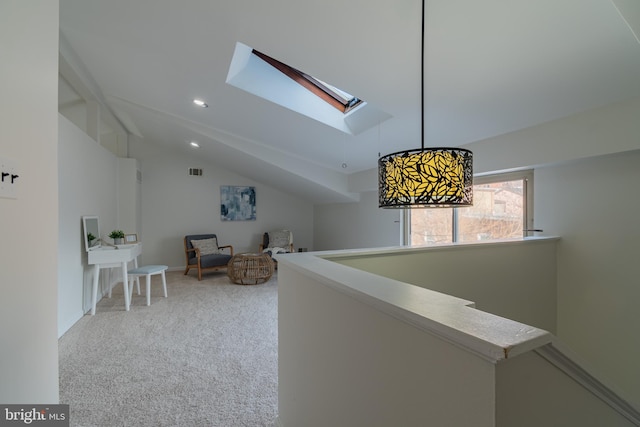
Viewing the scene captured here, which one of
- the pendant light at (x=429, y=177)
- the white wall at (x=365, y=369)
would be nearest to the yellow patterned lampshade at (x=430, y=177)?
the pendant light at (x=429, y=177)

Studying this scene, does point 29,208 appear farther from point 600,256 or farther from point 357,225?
point 357,225

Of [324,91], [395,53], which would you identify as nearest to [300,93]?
[324,91]


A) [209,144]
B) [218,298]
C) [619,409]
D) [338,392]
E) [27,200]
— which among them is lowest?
[218,298]

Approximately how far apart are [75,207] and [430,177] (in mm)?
3695

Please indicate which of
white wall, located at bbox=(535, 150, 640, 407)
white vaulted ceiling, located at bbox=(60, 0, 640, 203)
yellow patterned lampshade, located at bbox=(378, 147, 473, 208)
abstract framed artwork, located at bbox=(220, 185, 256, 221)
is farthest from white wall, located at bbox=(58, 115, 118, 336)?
white wall, located at bbox=(535, 150, 640, 407)

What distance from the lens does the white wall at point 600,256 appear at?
7.15 ft

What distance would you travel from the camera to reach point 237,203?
20.5 feet

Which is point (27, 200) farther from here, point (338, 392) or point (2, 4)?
point (338, 392)

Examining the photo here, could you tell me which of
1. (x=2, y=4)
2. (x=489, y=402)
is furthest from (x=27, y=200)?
(x=489, y=402)

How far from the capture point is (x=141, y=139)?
18.2ft

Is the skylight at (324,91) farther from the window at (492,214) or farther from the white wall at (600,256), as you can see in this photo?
the white wall at (600,256)

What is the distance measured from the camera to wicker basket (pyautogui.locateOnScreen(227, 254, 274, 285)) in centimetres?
459

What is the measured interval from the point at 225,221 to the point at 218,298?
101 inches

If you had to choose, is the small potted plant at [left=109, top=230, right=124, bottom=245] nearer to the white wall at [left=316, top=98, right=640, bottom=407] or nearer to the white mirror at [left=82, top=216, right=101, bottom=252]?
the white mirror at [left=82, top=216, right=101, bottom=252]
